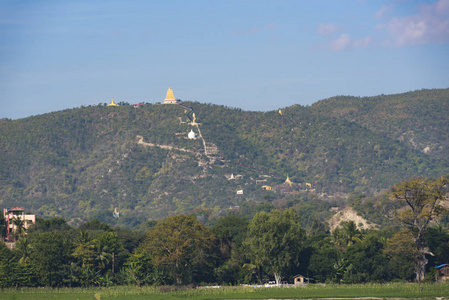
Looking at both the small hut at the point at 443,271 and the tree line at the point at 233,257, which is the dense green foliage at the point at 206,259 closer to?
the tree line at the point at 233,257

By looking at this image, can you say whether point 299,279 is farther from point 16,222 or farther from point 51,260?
point 16,222

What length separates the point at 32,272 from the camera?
105188mm

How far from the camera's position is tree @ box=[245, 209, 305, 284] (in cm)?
11031

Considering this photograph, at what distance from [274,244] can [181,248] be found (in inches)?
476

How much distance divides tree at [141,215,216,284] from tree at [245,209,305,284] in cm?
562

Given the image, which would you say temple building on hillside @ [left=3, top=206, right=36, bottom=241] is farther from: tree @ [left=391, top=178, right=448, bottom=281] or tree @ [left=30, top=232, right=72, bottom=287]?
tree @ [left=391, top=178, right=448, bottom=281]

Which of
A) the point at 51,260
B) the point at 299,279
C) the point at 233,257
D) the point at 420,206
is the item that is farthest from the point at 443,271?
the point at 51,260

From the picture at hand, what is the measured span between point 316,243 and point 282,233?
38.2 feet

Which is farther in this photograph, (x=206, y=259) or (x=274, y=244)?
(x=206, y=259)

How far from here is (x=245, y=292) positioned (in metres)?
99.6

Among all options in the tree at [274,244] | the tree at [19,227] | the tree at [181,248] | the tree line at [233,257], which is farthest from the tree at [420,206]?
the tree at [19,227]

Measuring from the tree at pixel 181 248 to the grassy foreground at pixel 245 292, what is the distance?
18.3ft

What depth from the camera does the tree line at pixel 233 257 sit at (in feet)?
352

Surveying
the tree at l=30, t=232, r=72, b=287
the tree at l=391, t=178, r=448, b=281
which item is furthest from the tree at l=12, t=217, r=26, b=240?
the tree at l=391, t=178, r=448, b=281
